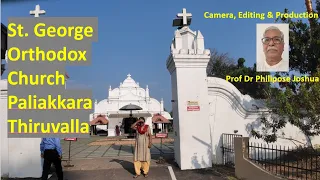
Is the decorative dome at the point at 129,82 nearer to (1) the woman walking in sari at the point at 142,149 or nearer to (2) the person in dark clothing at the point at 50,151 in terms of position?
(1) the woman walking in sari at the point at 142,149

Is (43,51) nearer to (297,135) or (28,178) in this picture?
(28,178)

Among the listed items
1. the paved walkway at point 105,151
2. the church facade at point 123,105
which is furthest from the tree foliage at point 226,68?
the paved walkway at point 105,151

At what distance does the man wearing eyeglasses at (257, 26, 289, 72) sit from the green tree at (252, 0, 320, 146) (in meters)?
0.36

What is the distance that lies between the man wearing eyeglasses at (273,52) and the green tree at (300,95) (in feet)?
1.17

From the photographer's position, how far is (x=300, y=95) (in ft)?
26.8

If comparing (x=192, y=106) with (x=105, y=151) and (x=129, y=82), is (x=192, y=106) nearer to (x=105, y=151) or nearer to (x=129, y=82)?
(x=105, y=151)

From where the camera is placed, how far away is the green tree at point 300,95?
8023mm

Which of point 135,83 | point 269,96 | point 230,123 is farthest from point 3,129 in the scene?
point 135,83

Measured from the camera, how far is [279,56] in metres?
11.6

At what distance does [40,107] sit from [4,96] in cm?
224

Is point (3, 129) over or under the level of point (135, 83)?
under

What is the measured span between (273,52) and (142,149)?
5910 mm
